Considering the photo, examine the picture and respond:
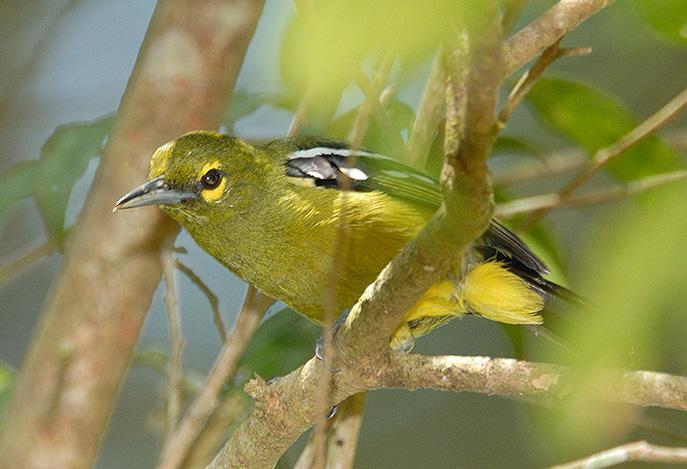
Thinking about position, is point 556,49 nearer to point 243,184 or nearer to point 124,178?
point 243,184

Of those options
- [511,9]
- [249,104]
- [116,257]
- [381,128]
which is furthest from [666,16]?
[116,257]

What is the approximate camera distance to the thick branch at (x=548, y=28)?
2.22 meters

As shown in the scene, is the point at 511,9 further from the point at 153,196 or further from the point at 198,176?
the point at 153,196

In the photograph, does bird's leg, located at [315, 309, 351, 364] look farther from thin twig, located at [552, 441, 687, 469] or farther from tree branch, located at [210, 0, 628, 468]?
thin twig, located at [552, 441, 687, 469]

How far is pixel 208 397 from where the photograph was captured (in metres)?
2.48

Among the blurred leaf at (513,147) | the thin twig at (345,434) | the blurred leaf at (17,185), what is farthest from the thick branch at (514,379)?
the blurred leaf at (17,185)

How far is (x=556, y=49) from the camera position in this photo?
2738 millimetres

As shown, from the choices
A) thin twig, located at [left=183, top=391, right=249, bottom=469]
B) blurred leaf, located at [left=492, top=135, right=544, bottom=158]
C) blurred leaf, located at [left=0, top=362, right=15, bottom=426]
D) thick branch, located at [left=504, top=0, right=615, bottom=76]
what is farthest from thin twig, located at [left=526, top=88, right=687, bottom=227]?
blurred leaf, located at [left=0, top=362, right=15, bottom=426]

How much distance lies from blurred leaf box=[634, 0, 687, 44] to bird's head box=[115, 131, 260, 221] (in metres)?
1.16

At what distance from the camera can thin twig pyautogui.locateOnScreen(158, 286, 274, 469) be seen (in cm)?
245

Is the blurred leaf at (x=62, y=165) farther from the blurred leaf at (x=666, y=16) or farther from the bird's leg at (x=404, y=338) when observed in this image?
the blurred leaf at (x=666, y=16)

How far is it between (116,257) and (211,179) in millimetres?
442

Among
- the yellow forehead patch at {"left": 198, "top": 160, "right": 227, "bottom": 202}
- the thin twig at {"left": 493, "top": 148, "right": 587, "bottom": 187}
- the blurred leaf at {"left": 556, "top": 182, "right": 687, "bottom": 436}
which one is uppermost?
the blurred leaf at {"left": 556, "top": 182, "right": 687, "bottom": 436}

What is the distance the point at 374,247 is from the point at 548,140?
13.3 feet
